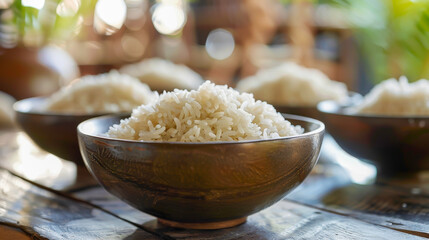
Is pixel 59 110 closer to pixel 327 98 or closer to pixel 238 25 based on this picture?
pixel 327 98

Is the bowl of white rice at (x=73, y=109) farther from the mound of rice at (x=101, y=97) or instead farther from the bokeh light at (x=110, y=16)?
the bokeh light at (x=110, y=16)

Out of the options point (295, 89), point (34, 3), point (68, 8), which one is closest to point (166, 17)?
point (68, 8)

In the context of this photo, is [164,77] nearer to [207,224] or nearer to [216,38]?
[207,224]

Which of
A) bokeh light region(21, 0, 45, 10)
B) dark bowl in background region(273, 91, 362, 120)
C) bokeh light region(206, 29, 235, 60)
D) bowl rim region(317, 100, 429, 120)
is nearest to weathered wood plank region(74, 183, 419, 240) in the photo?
bowl rim region(317, 100, 429, 120)

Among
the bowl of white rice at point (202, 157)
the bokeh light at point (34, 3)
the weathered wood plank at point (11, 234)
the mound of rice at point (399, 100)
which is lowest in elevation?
the weathered wood plank at point (11, 234)

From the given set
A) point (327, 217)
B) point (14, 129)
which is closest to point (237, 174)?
point (327, 217)

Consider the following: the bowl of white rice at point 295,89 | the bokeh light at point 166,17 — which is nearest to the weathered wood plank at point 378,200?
the bowl of white rice at point 295,89

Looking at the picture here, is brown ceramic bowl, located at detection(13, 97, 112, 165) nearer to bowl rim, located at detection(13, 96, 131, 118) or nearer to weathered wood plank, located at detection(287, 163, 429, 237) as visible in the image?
bowl rim, located at detection(13, 96, 131, 118)
